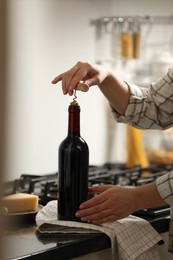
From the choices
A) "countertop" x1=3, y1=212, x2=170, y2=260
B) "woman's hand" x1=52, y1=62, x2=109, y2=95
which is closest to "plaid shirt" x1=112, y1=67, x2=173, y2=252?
"woman's hand" x1=52, y1=62, x2=109, y2=95

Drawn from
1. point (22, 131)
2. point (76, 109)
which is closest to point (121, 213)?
point (76, 109)

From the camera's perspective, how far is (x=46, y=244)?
767 mm

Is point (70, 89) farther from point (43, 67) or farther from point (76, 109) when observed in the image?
point (43, 67)

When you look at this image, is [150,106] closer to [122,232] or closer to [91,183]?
[91,183]

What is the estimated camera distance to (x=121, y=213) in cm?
89

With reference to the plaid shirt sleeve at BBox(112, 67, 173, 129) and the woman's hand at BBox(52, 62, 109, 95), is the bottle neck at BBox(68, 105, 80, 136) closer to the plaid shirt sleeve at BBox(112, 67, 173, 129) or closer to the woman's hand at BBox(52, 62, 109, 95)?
the woman's hand at BBox(52, 62, 109, 95)

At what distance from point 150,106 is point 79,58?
2.20 ft

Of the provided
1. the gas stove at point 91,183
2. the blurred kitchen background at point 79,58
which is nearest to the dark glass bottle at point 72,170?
the gas stove at point 91,183

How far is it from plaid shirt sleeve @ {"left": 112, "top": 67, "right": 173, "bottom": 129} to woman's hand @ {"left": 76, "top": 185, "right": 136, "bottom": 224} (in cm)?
26

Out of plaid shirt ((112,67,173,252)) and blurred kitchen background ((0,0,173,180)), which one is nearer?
plaid shirt ((112,67,173,252))

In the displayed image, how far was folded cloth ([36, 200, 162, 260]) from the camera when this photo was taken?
2.78 ft

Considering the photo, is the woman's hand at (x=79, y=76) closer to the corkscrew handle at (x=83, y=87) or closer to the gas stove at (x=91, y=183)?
the corkscrew handle at (x=83, y=87)

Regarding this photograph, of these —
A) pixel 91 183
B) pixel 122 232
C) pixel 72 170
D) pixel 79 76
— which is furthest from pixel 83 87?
pixel 91 183

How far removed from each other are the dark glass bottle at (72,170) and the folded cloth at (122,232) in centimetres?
3
